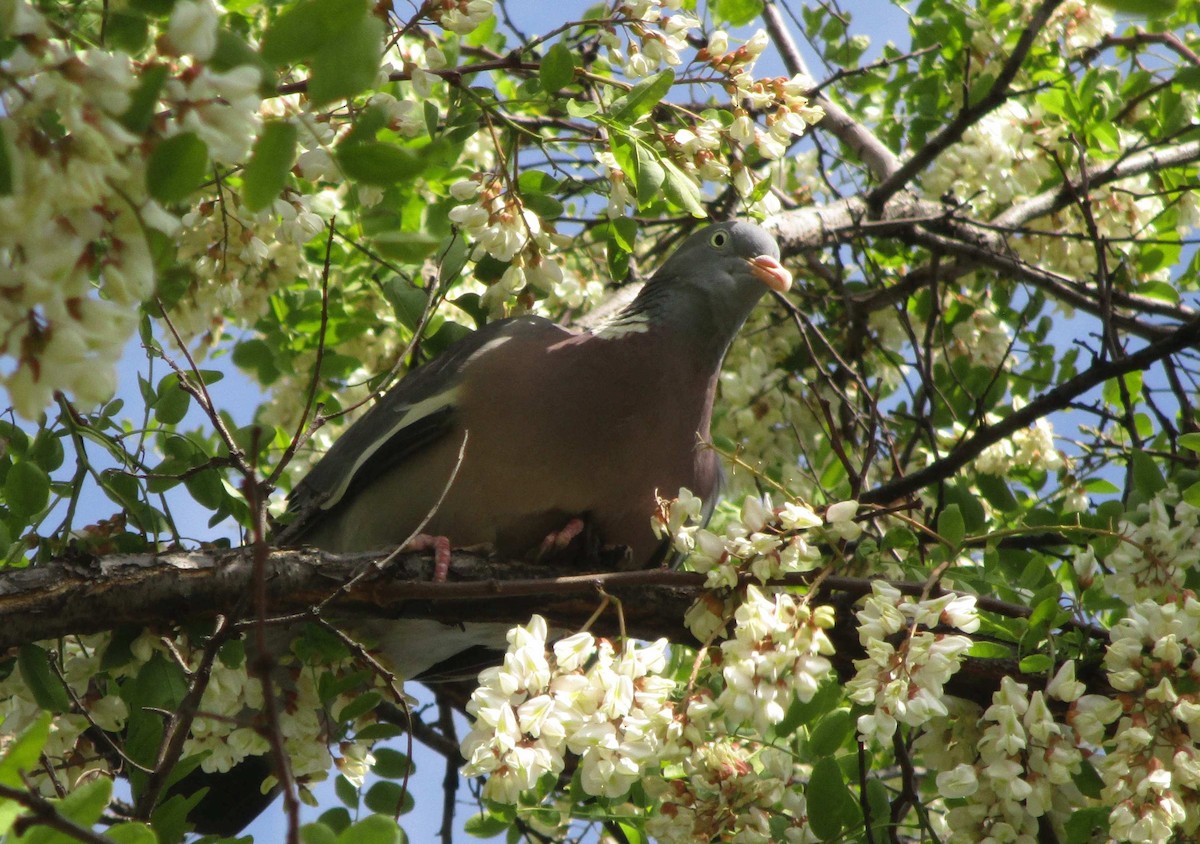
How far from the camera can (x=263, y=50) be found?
138cm

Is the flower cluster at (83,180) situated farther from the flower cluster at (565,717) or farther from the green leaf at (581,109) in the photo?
the green leaf at (581,109)

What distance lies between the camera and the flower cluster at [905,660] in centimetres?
181

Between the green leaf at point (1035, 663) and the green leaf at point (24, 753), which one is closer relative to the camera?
the green leaf at point (24, 753)

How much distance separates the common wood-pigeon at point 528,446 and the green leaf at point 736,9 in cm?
66

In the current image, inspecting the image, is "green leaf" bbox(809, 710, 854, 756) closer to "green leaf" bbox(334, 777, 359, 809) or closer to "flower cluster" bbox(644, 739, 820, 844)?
"flower cluster" bbox(644, 739, 820, 844)

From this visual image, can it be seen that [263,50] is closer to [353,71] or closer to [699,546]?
[353,71]

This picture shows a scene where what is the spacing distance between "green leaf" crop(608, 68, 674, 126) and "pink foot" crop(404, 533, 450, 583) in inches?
37.3

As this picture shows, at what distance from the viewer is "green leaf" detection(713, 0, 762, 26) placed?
9.70 feet

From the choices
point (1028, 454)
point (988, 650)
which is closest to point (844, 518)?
point (988, 650)

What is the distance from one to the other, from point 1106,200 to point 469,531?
2282 millimetres

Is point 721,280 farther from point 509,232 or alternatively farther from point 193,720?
point 193,720

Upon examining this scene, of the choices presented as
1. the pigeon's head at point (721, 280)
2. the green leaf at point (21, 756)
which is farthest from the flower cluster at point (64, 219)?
the pigeon's head at point (721, 280)

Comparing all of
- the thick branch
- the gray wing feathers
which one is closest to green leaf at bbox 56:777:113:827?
the thick branch

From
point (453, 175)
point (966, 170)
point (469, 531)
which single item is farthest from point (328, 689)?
point (966, 170)
